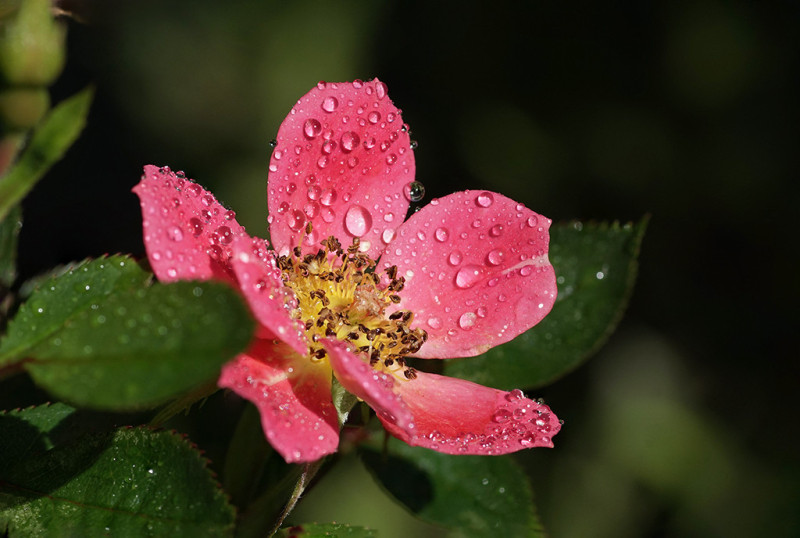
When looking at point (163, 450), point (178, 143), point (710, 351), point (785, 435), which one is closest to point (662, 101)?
point (710, 351)

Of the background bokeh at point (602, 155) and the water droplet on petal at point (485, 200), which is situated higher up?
the water droplet on petal at point (485, 200)

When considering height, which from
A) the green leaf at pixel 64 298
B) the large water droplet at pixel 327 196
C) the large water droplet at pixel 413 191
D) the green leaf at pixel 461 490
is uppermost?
Answer: the large water droplet at pixel 413 191

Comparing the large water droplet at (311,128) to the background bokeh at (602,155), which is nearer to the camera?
the large water droplet at (311,128)

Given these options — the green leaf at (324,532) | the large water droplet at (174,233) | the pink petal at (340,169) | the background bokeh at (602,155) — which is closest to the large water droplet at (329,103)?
the pink petal at (340,169)

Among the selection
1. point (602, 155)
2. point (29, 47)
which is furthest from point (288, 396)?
point (602, 155)

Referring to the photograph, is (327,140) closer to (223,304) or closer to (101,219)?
(223,304)

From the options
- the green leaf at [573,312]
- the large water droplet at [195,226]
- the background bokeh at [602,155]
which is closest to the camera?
the large water droplet at [195,226]

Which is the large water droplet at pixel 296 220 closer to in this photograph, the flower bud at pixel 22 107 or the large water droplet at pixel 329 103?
the large water droplet at pixel 329 103

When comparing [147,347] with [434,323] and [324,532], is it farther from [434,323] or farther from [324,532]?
[434,323]
